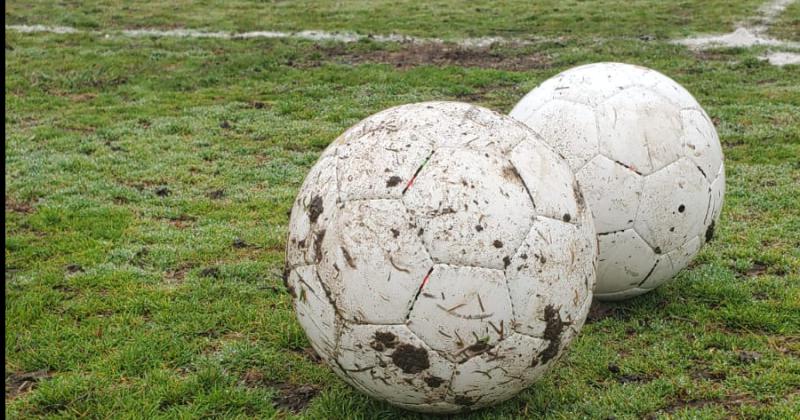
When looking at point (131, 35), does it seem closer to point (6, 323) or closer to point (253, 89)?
point (253, 89)

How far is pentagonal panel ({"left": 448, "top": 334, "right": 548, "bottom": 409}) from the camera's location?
154 inches

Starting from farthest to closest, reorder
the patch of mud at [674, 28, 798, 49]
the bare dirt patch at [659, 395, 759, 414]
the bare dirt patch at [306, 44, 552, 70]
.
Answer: the patch of mud at [674, 28, 798, 49]
the bare dirt patch at [306, 44, 552, 70]
the bare dirt patch at [659, 395, 759, 414]

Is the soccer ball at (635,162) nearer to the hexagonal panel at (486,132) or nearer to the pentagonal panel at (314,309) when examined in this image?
the hexagonal panel at (486,132)

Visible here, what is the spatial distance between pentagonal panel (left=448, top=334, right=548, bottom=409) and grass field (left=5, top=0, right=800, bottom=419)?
37cm

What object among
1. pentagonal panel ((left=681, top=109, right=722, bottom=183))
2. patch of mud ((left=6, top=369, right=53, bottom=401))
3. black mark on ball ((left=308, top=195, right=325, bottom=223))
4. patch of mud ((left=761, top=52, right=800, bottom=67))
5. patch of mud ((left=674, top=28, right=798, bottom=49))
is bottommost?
patch of mud ((left=6, top=369, right=53, bottom=401))

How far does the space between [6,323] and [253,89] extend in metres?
8.23

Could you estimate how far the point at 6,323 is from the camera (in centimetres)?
554

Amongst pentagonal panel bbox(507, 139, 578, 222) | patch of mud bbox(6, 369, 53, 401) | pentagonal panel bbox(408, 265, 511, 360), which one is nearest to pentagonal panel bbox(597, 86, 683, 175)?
pentagonal panel bbox(507, 139, 578, 222)

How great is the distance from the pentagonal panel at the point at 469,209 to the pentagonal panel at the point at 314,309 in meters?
0.61

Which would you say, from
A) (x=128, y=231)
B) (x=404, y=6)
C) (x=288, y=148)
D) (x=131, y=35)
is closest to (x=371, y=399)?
(x=128, y=231)

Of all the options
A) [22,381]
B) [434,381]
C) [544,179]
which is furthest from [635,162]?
[22,381]

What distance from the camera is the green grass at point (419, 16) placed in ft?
60.7

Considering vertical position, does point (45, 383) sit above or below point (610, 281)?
below

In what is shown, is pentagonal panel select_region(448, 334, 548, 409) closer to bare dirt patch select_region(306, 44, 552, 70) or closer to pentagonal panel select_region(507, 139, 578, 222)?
pentagonal panel select_region(507, 139, 578, 222)
